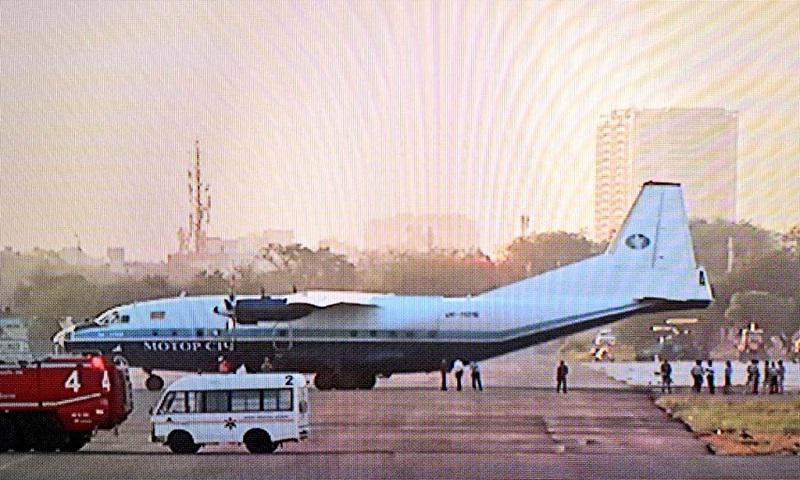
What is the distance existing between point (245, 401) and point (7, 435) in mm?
747

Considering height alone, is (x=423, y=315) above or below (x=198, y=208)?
below

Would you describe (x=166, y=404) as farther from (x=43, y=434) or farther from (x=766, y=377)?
(x=766, y=377)

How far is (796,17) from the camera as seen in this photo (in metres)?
3.31

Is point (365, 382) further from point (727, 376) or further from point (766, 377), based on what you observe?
point (766, 377)

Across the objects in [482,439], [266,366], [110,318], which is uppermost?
[110,318]

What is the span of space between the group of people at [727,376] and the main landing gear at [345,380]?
94 centimetres

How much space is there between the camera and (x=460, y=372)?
3355 millimetres

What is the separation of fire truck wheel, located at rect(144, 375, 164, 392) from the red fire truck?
0.23 ft

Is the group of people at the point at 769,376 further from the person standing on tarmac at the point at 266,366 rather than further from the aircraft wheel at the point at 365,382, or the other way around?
the person standing on tarmac at the point at 266,366

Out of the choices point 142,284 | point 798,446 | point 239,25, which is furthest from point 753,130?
point 142,284

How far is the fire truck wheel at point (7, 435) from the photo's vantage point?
321 centimetres

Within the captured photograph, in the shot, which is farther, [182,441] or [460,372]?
[460,372]

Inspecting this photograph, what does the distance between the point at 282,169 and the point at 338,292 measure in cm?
43

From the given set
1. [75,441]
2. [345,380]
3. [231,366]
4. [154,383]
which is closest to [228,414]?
[231,366]
